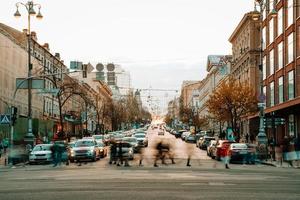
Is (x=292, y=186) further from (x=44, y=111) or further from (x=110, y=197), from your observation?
(x=44, y=111)

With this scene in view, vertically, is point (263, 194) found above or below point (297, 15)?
below

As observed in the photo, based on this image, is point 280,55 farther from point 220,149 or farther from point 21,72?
point 21,72

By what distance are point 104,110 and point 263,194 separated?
98431 mm

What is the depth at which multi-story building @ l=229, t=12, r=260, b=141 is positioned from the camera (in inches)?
3105

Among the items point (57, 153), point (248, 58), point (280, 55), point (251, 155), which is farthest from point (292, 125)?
point (57, 153)

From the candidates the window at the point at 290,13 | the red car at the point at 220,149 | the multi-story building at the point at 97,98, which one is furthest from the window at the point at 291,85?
the multi-story building at the point at 97,98

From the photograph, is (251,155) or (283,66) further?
(283,66)

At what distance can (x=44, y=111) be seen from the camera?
84.2 m

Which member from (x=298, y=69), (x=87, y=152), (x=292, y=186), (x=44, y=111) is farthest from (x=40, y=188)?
(x=44, y=111)

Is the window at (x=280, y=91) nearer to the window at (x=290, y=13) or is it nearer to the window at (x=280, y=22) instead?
the window at (x=280, y=22)

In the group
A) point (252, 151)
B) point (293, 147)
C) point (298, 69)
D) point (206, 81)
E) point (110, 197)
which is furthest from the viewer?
point (206, 81)

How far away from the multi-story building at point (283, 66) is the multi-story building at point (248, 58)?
616 centimetres

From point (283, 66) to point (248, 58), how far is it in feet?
74.0

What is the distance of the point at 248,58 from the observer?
82250 mm
